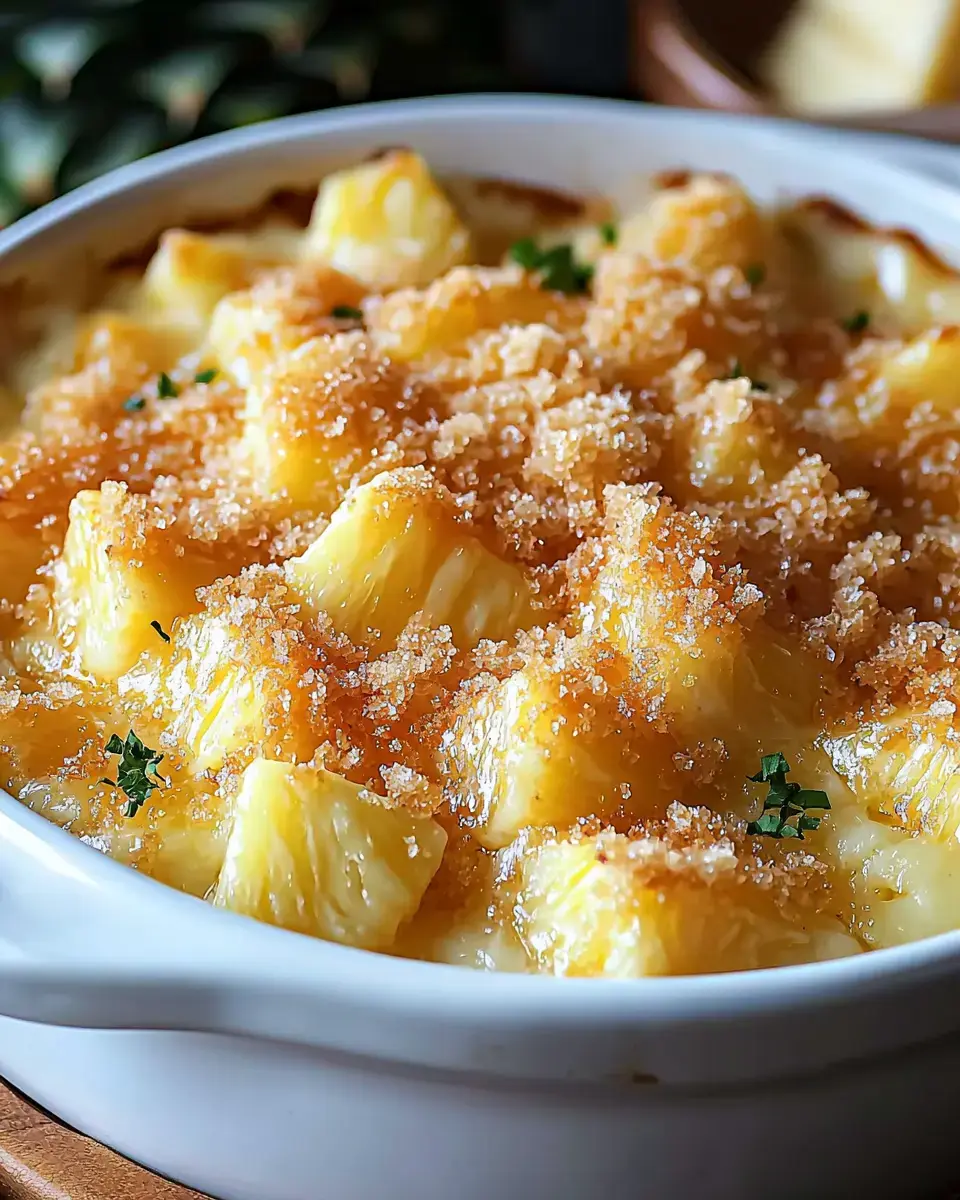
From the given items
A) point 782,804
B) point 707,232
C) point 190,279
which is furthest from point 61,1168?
point 707,232

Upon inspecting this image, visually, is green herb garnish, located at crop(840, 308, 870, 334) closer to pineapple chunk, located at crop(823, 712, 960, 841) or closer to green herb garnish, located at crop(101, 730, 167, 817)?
pineapple chunk, located at crop(823, 712, 960, 841)

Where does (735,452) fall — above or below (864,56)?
below

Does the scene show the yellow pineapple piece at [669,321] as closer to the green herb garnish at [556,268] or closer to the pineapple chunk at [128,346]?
the green herb garnish at [556,268]

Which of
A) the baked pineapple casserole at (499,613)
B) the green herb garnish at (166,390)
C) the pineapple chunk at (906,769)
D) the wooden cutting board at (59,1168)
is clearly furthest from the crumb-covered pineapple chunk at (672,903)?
the green herb garnish at (166,390)

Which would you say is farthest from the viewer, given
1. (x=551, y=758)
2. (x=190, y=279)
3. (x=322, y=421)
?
(x=190, y=279)

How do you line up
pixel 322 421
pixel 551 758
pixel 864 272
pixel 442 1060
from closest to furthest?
1. pixel 442 1060
2. pixel 551 758
3. pixel 322 421
4. pixel 864 272

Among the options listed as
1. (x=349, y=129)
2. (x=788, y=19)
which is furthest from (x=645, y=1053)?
(x=788, y=19)

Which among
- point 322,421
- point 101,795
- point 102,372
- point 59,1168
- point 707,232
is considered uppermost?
point 707,232

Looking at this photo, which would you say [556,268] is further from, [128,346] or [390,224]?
[128,346]

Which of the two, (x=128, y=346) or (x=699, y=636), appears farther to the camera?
(x=128, y=346)

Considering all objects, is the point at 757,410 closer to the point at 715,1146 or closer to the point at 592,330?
the point at 592,330
